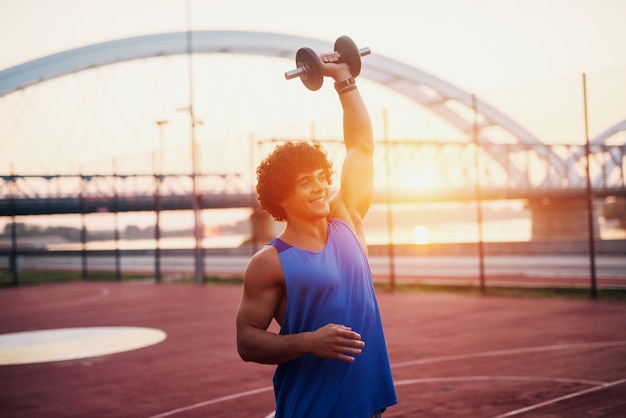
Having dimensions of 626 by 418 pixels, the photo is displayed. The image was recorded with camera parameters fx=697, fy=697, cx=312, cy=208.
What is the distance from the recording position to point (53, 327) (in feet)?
46.5

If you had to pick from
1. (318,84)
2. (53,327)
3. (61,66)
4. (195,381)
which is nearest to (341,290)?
(318,84)

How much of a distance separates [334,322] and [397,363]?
618cm

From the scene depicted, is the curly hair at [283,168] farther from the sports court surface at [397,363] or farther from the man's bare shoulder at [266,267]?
the sports court surface at [397,363]

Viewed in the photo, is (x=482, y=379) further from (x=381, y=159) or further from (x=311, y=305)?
(x=381, y=159)

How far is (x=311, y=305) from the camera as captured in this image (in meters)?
2.91

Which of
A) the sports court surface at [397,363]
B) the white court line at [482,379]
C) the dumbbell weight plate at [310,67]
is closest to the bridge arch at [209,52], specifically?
the sports court surface at [397,363]

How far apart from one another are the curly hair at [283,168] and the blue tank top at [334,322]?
0.70 ft

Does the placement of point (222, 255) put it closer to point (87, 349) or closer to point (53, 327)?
point (53, 327)

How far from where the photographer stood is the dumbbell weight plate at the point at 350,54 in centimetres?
353

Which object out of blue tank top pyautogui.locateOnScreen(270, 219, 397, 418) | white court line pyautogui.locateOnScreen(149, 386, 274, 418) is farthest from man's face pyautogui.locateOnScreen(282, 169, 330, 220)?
white court line pyautogui.locateOnScreen(149, 386, 274, 418)

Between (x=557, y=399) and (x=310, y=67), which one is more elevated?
(x=310, y=67)

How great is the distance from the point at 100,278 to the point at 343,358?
97.6ft

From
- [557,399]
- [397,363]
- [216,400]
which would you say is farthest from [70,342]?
[557,399]

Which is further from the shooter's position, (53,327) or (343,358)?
(53,327)
